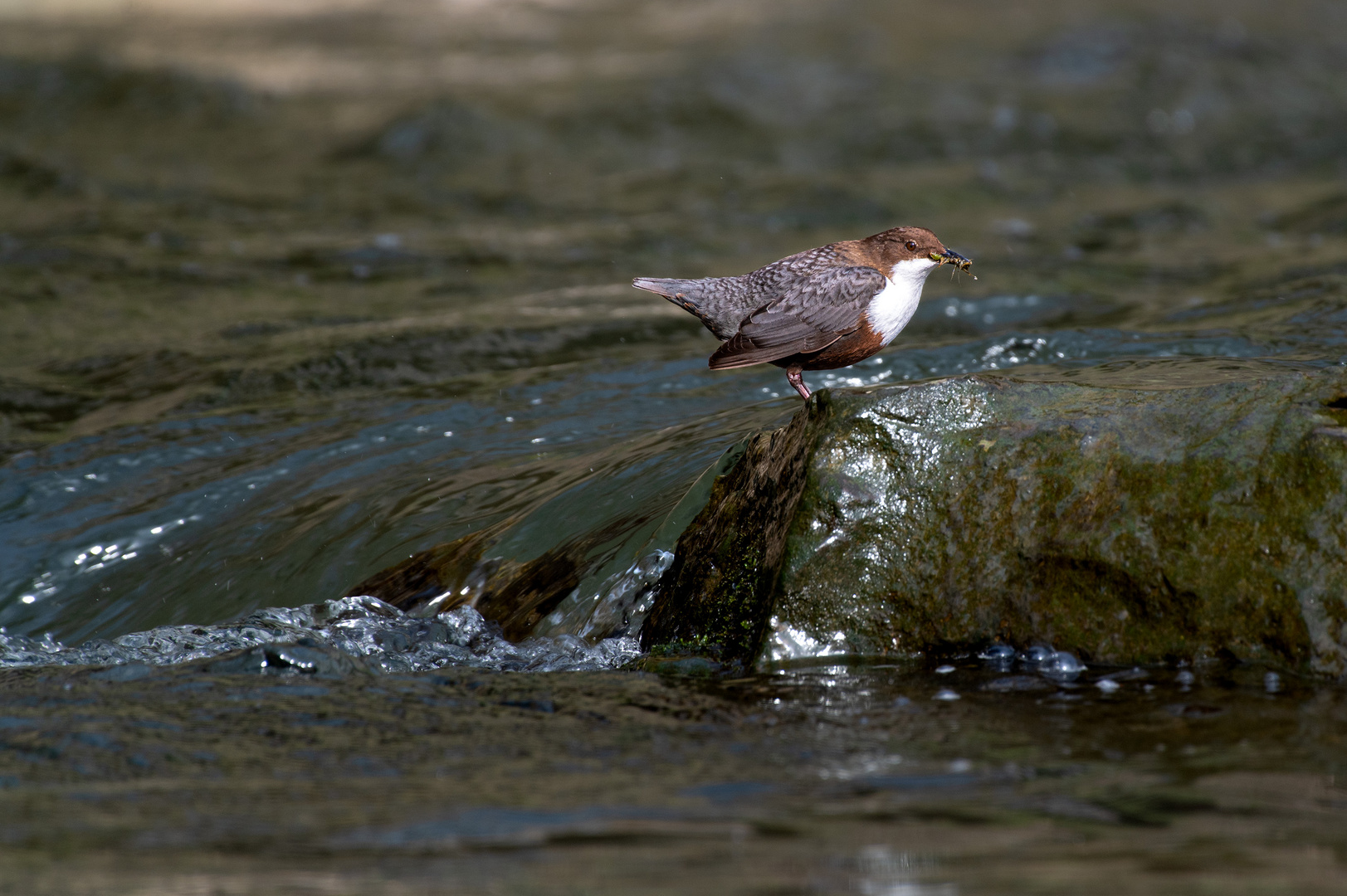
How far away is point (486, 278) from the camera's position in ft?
35.7

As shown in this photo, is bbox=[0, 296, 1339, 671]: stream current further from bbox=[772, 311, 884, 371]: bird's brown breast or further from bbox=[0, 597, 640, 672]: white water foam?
bbox=[772, 311, 884, 371]: bird's brown breast

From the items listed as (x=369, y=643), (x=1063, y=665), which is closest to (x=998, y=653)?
(x=1063, y=665)

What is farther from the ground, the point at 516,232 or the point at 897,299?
the point at 516,232

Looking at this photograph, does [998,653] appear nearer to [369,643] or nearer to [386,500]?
[369,643]

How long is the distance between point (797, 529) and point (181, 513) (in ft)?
11.8

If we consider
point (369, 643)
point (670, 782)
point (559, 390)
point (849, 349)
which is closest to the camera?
point (670, 782)

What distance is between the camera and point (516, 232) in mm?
12266

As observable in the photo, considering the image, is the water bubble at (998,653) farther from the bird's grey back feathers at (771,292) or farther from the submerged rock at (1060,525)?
the bird's grey back feathers at (771,292)

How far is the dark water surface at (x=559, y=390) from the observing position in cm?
277

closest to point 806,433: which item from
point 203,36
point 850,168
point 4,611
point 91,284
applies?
point 4,611

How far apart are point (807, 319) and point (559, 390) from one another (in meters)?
3.21

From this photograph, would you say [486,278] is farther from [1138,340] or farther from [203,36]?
[203,36]

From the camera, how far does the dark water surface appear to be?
2.77 meters

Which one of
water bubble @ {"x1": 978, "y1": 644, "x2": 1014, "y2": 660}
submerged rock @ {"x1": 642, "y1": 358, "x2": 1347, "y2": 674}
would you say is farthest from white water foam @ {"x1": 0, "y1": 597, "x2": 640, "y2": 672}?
water bubble @ {"x1": 978, "y1": 644, "x2": 1014, "y2": 660}
